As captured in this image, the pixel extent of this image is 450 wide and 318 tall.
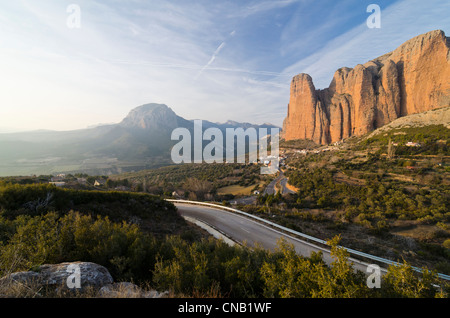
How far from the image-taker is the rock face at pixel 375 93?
5566 centimetres

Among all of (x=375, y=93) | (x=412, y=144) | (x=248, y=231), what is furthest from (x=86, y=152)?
(x=375, y=93)

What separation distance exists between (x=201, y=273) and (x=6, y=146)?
134217mm

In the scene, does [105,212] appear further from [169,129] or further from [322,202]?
[169,129]

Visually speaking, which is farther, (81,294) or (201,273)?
(201,273)

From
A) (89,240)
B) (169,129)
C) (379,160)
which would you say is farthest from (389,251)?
(169,129)

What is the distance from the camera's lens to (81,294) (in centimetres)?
312

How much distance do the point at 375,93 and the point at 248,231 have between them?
89.0 metres

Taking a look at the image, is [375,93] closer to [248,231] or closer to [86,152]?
[248,231]

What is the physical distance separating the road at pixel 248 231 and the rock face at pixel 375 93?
77643mm

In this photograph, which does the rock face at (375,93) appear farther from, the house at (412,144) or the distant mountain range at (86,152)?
the distant mountain range at (86,152)

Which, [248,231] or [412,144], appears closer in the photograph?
[248,231]

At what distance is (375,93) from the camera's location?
68875 mm

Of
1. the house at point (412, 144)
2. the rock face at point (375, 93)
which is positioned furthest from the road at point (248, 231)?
the rock face at point (375, 93)

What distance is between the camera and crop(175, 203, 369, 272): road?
9045 mm
